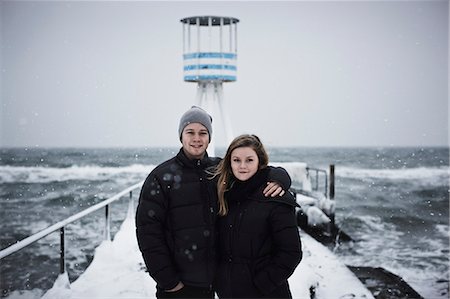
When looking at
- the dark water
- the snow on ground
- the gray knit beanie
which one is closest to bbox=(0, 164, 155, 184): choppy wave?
the dark water

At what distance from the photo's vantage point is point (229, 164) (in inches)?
95.8

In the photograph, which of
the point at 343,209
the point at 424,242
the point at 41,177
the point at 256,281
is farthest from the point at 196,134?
the point at 41,177

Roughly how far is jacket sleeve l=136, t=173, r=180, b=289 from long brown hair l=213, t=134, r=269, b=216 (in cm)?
31

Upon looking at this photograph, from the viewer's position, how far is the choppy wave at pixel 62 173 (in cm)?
4241

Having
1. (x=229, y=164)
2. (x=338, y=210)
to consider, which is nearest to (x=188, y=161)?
(x=229, y=164)

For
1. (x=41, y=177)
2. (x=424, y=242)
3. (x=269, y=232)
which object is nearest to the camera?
(x=269, y=232)

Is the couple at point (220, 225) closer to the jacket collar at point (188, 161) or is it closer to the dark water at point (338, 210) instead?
the jacket collar at point (188, 161)

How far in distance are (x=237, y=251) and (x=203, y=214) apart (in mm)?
282

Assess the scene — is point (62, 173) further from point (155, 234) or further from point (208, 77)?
point (155, 234)

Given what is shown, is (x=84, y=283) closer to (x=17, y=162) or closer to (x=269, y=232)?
(x=269, y=232)

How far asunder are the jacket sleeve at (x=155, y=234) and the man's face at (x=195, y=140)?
26cm

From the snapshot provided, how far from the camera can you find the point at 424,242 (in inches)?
596

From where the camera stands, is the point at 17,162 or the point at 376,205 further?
the point at 17,162

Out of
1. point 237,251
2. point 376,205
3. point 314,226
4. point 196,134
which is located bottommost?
point 376,205
